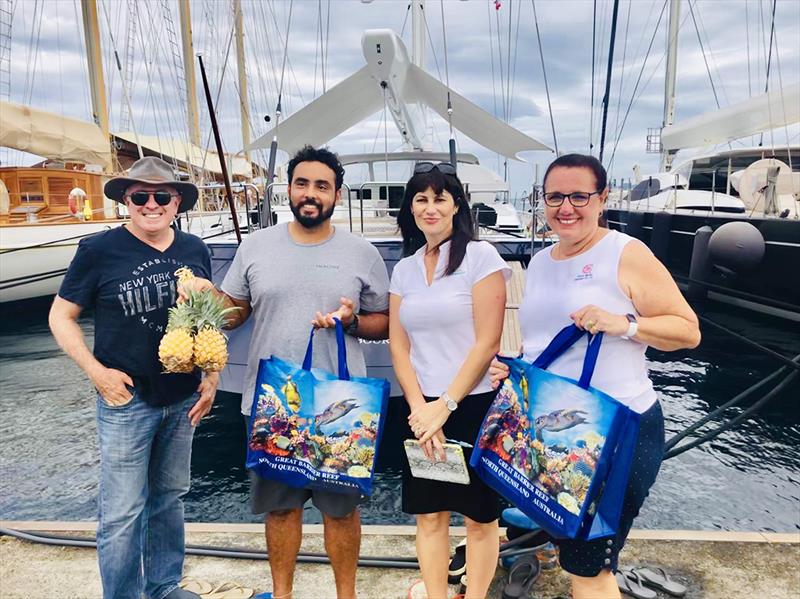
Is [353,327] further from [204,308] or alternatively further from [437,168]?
[437,168]

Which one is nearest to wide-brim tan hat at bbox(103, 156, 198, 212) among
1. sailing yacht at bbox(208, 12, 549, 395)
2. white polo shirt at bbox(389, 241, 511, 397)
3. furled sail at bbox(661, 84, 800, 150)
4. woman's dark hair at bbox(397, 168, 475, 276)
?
woman's dark hair at bbox(397, 168, 475, 276)

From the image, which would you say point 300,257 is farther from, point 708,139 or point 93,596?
point 708,139

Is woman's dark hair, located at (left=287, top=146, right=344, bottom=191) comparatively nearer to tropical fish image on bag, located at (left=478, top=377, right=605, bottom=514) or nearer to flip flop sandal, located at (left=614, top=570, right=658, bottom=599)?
tropical fish image on bag, located at (left=478, top=377, right=605, bottom=514)

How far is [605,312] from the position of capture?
1702 millimetres

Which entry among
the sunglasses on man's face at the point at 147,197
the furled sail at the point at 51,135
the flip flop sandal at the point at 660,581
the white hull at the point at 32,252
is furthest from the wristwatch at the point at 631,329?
the furled sail at the point at 51,135

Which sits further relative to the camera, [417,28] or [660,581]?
[417,28]

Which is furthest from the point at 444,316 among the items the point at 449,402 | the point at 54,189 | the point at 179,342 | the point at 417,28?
the point at 54,189

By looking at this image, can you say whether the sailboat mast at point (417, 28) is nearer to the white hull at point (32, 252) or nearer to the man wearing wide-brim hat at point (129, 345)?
the man wearing wide-brim hat at point (129, 345)

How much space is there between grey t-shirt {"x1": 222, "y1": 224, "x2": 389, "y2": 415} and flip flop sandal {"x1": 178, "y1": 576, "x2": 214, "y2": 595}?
92 centimetres

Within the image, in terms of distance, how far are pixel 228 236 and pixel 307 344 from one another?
18.1 ft

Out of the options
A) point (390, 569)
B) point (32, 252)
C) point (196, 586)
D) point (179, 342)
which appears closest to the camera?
point (179, 342)

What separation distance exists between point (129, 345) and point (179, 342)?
27cm

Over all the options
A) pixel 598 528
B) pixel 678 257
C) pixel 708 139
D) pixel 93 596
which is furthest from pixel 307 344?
pixel 708 139

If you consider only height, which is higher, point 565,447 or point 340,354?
point 340,354
